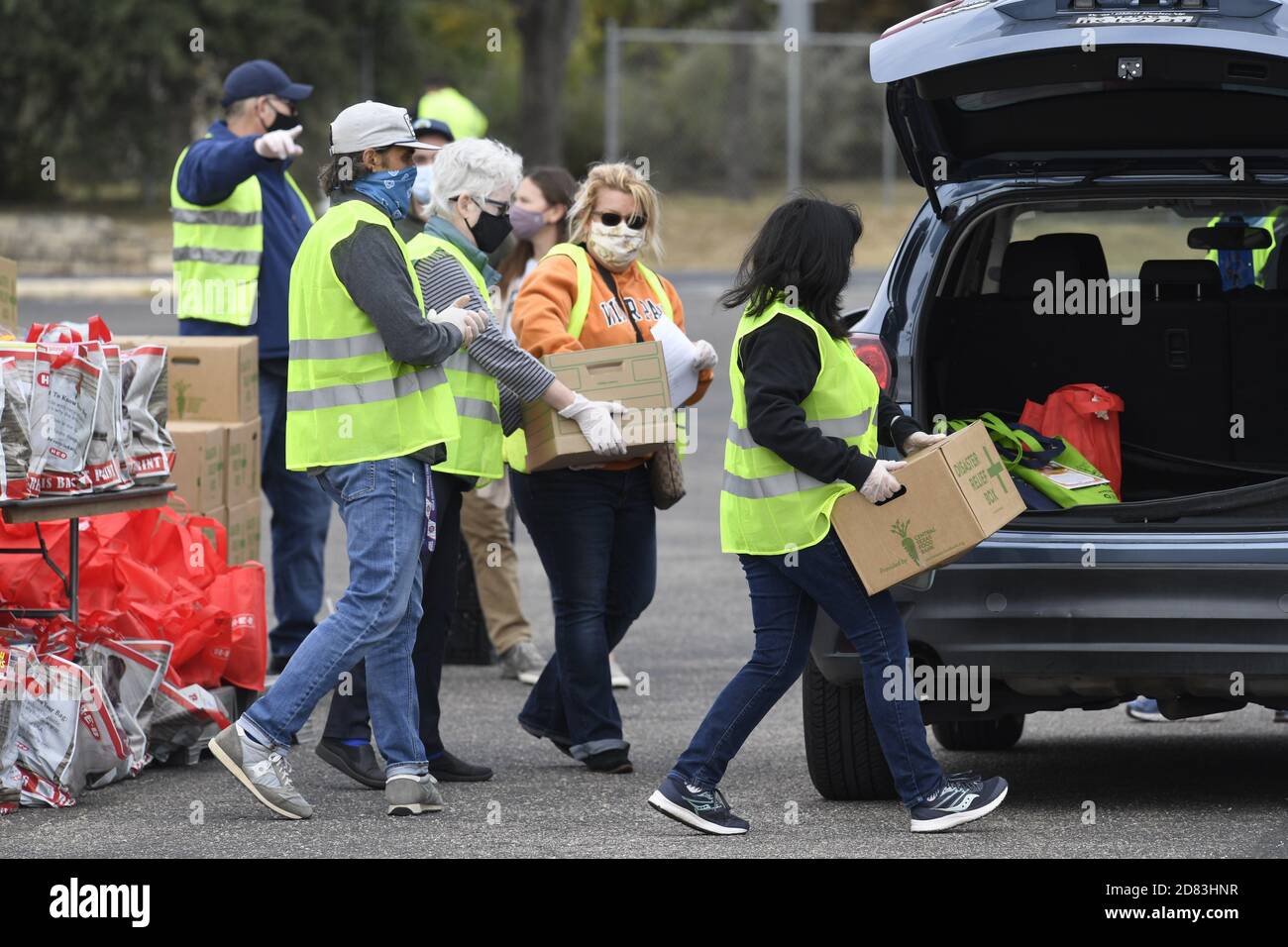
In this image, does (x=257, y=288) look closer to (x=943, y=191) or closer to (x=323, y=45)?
(x=943, y=191)

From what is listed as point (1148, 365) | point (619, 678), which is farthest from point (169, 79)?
point (1148, 365)

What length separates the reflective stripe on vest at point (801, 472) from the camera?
5227 mm

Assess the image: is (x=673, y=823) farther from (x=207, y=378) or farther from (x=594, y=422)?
(x=207, y=378)

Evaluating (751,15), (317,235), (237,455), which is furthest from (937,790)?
(751,15)

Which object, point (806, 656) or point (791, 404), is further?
point (806, 656)

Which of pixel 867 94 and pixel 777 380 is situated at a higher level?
pixel 867 94

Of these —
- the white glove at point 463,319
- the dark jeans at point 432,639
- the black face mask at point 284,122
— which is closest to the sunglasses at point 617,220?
the white glove at point 463,319

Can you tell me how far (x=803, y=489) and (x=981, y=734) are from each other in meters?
1.80

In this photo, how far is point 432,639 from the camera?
243 inches

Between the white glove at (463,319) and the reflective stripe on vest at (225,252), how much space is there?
198 centimetres

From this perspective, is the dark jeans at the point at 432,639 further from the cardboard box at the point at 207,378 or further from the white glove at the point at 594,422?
the cardboard box at the point at 207,378

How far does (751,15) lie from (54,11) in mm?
15155

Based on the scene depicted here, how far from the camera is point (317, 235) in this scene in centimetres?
557

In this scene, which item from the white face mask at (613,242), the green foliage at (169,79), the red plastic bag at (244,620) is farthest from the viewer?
the green foliage at (169,79)
